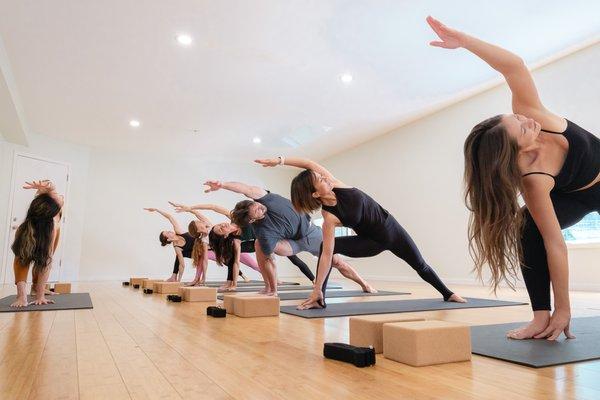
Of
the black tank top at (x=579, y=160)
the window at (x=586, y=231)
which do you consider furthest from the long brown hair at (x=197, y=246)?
the window at (x=586, y=231)

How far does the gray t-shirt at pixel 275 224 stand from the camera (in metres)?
3.25

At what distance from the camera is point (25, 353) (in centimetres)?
127

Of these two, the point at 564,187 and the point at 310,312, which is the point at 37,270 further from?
the point at 564,187

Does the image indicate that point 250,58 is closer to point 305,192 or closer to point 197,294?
point 305,192

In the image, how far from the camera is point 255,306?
2152 millimetres

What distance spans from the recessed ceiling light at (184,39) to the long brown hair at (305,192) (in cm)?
212

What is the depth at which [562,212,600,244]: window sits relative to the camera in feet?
13.6

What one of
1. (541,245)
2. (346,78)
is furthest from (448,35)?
(346,78)

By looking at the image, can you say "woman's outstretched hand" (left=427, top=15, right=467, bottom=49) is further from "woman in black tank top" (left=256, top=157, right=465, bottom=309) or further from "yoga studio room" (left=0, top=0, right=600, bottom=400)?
"woman in black tank top" (left=256, top=157, right=465, bottom=309)

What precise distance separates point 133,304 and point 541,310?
2.38 metres

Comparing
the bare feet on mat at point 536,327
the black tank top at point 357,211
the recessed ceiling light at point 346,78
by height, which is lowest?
the bare feet on mat at point 536,327

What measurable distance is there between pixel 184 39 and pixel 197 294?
91.7 inches

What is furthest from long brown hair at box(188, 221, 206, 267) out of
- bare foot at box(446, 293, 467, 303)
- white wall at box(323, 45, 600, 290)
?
white wall at box(323, 45, 600, 290)

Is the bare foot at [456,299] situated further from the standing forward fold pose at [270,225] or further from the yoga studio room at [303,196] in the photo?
the standing forward fold pose at [270,225]
